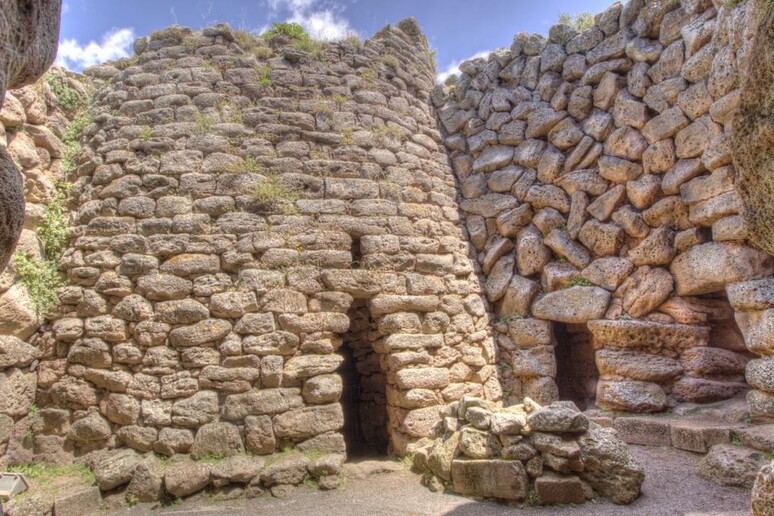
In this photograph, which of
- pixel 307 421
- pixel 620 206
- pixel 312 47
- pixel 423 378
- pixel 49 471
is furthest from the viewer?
pixel 312 47

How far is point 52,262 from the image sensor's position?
4.83 m

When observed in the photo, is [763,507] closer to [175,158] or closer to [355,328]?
[355,328]

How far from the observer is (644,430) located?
4730 mm

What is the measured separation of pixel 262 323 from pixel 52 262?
2329 millimetres

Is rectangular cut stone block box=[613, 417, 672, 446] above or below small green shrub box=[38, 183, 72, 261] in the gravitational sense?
below

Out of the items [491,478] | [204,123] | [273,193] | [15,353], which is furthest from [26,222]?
[491,478]

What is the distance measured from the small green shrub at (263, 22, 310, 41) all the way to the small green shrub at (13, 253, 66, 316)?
12.7 feet

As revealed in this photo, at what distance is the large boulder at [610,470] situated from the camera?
11.9ft

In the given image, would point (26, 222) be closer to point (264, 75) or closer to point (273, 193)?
point (273, 193)

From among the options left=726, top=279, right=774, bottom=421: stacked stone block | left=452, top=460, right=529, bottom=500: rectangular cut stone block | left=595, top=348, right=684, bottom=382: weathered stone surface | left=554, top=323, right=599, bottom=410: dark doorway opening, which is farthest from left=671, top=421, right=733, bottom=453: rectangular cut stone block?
left=452, top=460, right=529, bottom=500: rectangular cut stone block

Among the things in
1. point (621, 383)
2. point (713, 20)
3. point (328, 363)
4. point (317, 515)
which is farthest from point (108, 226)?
point (713, 20)

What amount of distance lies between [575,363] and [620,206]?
87.2 inches

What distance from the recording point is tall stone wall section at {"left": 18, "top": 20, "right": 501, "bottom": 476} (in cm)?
439

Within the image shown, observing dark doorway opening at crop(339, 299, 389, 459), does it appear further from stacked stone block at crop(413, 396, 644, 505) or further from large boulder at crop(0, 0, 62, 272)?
large boulder at crop(0, 0, 62, 272)
